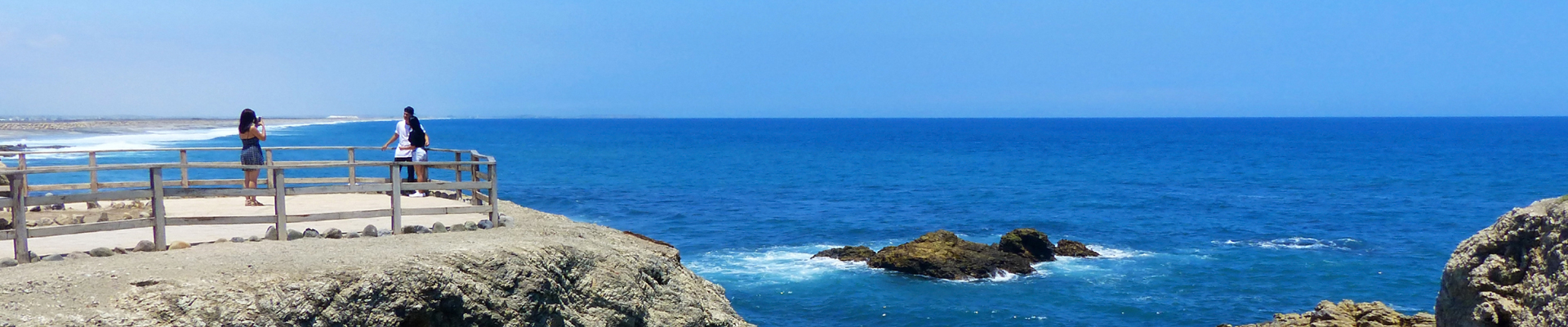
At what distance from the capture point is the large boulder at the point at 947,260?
1112 inches

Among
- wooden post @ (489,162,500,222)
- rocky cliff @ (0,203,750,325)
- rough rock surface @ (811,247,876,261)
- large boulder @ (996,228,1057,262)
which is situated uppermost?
wooden post @ (489,162,500,222)

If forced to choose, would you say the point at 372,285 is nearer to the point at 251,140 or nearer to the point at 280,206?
the point at 280,206

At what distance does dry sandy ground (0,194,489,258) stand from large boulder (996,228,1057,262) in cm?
1780

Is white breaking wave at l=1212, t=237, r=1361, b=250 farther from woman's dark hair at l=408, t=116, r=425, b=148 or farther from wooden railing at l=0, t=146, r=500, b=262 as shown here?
wooden railing at l=0, t=146, r=500, b=262

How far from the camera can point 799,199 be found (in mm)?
51500

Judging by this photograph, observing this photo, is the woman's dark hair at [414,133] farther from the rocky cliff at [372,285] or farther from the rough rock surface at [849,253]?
the rough rock surface at [849,253]

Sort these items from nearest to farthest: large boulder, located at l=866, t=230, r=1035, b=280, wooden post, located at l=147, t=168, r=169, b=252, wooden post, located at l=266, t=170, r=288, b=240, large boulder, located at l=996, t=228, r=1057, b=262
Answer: wooden post, located at l=147, t=168, r=169, b=252
wooden post, located at l=266, t=170, r=288, b=240
large boulder, located at l=866, t=230, r=1035, b=280
large boulder, located at l=996, t=228, r=1057, b=262

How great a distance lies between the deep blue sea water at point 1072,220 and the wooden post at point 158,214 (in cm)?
1385

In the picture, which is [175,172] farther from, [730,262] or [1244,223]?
[1244,223]

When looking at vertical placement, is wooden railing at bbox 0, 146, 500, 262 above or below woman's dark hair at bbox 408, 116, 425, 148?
below

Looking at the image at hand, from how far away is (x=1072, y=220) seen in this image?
1679 inches

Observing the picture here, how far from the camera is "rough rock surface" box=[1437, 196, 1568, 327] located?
11070mm

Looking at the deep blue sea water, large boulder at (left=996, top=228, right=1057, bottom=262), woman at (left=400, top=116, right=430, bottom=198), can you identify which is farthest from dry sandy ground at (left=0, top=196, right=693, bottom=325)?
large boulder at (left=996, top=228, right=1057, bottom=262)

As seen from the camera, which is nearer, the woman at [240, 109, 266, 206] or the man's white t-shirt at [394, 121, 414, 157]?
the woman at [240, 109, 266, 206]
